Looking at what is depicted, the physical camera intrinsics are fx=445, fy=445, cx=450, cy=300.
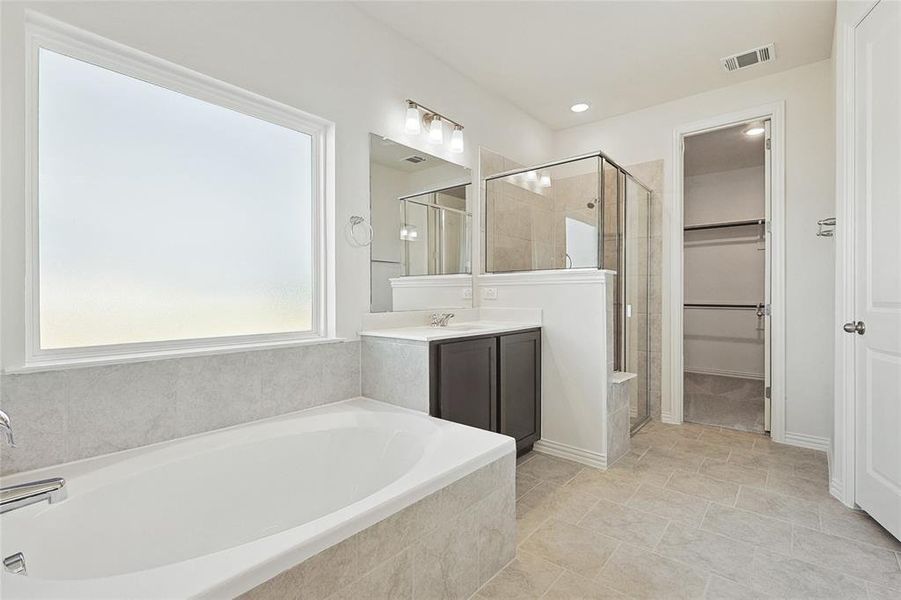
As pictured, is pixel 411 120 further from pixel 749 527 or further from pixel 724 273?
pixel 724 273

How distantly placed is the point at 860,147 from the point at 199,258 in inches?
122

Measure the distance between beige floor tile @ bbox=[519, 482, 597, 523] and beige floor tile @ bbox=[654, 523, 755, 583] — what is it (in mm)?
392

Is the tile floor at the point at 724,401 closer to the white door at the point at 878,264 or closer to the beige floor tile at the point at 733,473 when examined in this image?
the beige floor tile at the point at 733,473

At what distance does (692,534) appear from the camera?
1979mm

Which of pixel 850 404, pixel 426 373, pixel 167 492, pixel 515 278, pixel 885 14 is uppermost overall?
pixel 885 14

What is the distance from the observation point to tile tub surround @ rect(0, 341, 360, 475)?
1464mm

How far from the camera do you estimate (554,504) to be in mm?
2283

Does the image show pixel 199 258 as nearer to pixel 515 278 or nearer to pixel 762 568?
pixel 515 278

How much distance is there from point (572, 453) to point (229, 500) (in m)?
2.04

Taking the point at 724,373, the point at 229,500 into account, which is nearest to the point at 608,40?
the point at 229,500

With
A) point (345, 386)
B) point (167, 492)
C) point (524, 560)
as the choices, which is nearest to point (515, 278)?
point (345, 386)

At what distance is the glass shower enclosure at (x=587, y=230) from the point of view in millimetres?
3006

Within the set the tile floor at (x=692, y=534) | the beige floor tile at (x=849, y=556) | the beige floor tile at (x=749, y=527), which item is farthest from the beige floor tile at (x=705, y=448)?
the beige floor tile at (x=849, y=556)

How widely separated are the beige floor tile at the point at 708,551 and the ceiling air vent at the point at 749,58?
294cm
